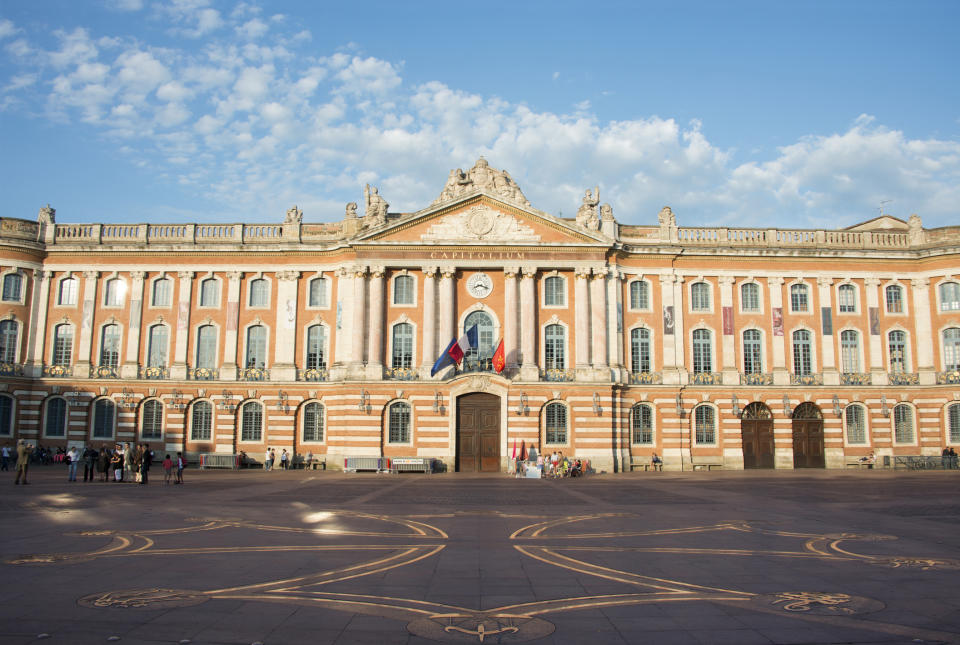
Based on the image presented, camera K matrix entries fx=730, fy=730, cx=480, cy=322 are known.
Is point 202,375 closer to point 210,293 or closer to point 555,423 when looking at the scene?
point 210,293

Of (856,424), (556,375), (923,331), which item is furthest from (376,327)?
(923,331)

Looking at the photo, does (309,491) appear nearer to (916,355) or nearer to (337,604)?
(337,604)

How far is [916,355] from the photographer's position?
51469mm

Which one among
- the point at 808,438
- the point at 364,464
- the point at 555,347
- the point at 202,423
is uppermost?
the point at 555,347

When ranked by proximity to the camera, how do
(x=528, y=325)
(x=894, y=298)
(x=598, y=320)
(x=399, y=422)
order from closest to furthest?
1. (x=399, y=422)
2. (x=528, y=325)
3. (x=598, y=320)
4. (x=894, y=298)

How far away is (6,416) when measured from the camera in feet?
159

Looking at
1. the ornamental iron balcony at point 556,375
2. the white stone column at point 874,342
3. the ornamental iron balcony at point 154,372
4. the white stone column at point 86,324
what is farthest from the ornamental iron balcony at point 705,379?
the white stone column at point 86,324

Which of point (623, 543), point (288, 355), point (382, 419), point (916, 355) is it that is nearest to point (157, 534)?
point (623, 543)

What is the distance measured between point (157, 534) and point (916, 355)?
5110 cm

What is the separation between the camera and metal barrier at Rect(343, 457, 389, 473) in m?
45.7

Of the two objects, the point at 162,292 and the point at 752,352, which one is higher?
the point at 162,292

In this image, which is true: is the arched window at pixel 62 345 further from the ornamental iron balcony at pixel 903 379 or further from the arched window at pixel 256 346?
the ornamental iron balcony at pixel 903 379

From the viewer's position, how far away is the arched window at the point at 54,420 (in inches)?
1947

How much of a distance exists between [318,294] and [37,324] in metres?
19.5
